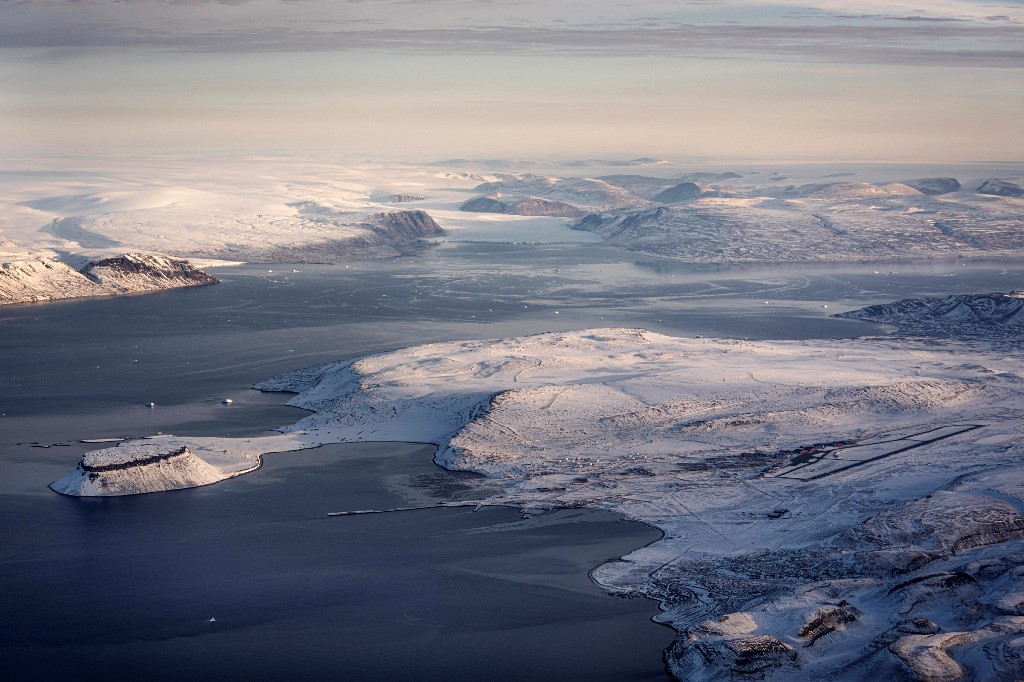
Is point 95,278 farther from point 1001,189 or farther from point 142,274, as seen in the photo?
point 1001,189

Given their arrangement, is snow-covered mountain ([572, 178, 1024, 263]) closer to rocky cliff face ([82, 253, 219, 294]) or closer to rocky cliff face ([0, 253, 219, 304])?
rocky cliff face ([82, 253, 219, 294])

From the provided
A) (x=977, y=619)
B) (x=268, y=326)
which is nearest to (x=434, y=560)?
(x=977, y=619)

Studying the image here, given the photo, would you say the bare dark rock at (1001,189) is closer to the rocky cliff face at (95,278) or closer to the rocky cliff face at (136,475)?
the rocky cliff face at (95,278)

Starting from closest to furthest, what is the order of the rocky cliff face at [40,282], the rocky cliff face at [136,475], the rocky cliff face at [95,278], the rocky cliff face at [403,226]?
1. the rocky cliff face at [136,475]
2. the rocky cliff face at [40,282]
3. the rocky cliff face at [95,278]
4. the rocky cliff face at [403,226]

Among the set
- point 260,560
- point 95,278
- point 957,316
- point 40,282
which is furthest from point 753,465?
point 95,278

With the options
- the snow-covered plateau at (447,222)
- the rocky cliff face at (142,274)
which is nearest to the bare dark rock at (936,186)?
the snow-covered plateau at (447,222)

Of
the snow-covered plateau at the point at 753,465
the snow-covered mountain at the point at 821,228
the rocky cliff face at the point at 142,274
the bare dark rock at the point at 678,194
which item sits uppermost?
the snow-covered plateau at the point at 753,465
